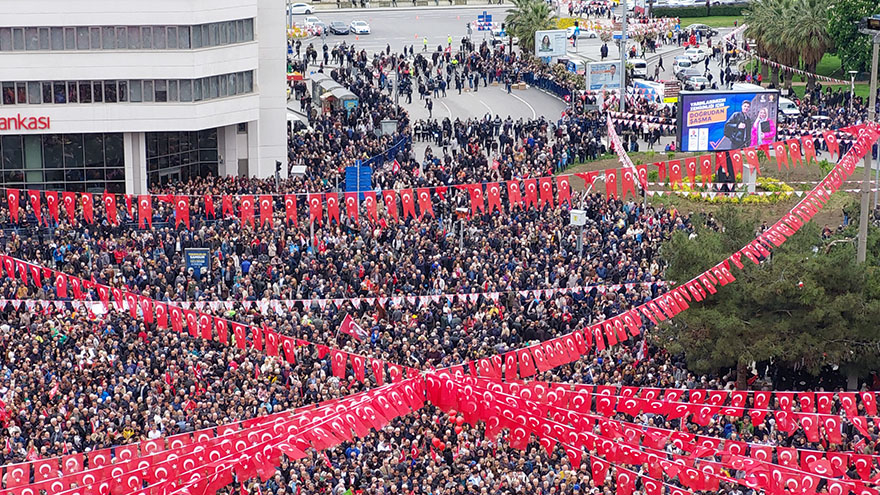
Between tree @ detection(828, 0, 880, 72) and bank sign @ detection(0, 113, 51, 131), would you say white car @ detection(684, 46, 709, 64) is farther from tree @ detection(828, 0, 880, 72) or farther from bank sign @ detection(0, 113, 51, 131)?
bank sign @ detection(0, 113, 51, 131)

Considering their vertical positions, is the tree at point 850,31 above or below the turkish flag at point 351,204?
above

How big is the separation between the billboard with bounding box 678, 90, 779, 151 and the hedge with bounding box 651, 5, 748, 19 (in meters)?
60.3

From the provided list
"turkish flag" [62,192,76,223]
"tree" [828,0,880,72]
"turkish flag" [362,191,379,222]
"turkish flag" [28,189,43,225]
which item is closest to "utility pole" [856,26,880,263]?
"turkish flag" [362,191,379,222]

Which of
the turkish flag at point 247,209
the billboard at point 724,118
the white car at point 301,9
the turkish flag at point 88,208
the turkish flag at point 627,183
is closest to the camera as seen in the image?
the turkish flag at point 247,209

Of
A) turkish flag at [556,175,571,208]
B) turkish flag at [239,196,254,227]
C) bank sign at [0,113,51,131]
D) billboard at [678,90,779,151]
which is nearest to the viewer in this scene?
turkish flag at [239,196,254,227]

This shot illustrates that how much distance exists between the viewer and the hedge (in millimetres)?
130250

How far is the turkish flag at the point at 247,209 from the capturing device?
59.9 m

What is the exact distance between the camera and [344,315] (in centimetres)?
5231

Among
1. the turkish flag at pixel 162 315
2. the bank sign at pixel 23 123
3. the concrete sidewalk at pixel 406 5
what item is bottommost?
the turkish flag at pixel 162 315

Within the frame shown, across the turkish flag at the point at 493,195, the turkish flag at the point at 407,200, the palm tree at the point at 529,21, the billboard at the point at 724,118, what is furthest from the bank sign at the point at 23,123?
the palm tree at the point at 529,21

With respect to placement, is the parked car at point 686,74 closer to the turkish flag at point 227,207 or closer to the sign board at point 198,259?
the turkish flag at point 227,207

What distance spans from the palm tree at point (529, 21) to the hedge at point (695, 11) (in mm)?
25480

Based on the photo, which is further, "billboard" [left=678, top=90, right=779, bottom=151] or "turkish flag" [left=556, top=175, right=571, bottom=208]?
"billboard" [left=678, top=90, right=779, bottom=151]

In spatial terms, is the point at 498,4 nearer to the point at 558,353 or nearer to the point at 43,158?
the point at 43,158
